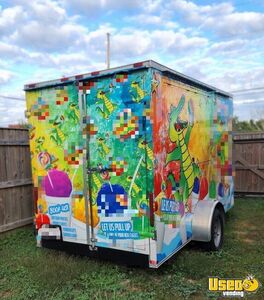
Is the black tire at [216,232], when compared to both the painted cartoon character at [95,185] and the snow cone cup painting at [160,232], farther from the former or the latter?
the painted cartoon character at [95,185]

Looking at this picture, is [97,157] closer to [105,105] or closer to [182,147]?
[105,105]

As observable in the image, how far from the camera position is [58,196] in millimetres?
4418

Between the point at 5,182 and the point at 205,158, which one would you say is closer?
the point at 205,158

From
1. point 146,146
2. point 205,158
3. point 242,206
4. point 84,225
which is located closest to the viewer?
point 146,146

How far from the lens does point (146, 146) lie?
3646mm

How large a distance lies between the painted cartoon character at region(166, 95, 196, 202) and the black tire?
31.0 inches

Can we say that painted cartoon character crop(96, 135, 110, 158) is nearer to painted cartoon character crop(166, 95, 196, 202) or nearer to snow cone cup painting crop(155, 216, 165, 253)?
painted cartoon character crop(166, 95, 196, 202)

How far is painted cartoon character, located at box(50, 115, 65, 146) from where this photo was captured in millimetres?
4273

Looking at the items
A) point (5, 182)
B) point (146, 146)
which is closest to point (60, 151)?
point (146, 146)

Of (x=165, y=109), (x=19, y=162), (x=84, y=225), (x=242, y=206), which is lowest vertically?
(x=242, y=206)

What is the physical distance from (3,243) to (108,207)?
2568 mm

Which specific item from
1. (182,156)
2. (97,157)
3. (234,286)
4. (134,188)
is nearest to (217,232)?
(234,286)

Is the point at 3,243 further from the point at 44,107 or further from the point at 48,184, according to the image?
the point at 44,107

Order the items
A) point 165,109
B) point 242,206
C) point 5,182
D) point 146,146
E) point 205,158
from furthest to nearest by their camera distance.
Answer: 1. point 242,206
2. point 5,182
3. point 205,158
4. point 165,109
5. point 146,146
